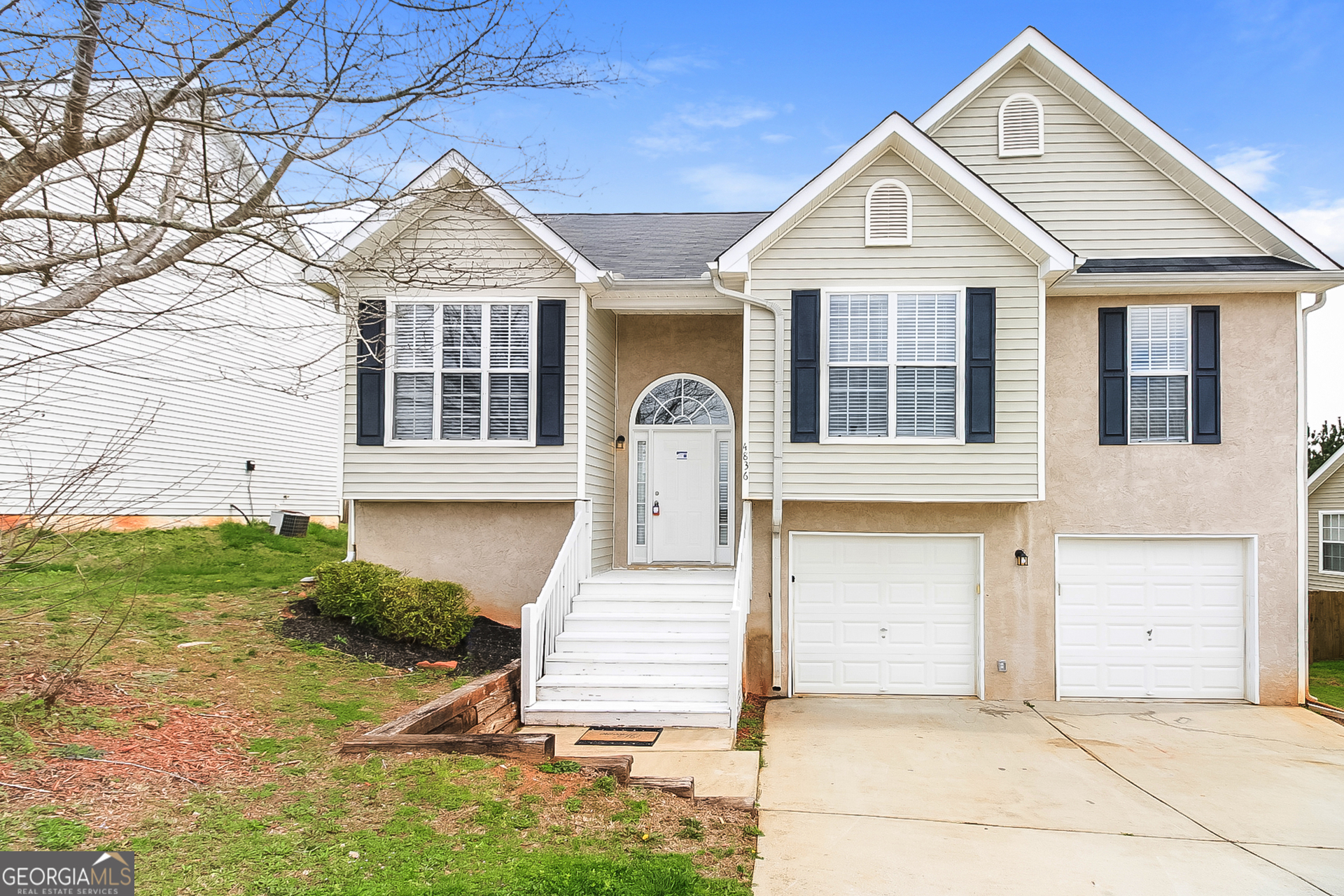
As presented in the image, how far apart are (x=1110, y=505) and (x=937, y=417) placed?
252cm

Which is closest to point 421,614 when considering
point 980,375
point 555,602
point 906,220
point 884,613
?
point 555,602

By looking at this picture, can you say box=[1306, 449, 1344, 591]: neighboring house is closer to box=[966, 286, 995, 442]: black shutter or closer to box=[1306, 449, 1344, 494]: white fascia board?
box=[1306, 449, 1344, 494]: white fascia board

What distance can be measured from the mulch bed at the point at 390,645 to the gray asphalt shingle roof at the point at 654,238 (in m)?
4.58

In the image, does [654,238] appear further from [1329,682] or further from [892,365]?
[1329,682]

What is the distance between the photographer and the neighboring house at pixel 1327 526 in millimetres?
18906

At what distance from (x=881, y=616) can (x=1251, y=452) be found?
4632 millimetres

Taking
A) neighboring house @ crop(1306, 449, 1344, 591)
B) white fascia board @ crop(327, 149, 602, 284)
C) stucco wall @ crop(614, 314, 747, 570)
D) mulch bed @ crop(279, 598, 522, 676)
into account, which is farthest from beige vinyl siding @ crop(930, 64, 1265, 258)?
neighboring house @ crop(1306, 449, 1344, 591)

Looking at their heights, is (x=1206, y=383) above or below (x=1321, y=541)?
above

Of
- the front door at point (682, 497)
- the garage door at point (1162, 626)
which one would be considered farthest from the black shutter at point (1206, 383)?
the front door at point (682, 497)

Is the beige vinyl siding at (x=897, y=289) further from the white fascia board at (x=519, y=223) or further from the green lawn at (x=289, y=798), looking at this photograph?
the green lawn at (x=289, y=798)

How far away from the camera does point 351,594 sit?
9.35m

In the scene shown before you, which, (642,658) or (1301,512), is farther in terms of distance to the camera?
(1301,512)

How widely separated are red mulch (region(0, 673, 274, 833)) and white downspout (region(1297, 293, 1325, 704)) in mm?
10700

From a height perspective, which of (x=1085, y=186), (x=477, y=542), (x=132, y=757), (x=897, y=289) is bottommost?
(x=132, y=757)
